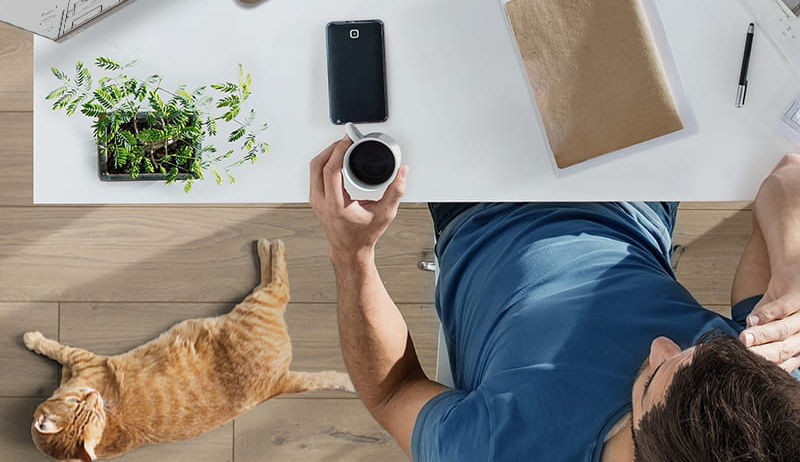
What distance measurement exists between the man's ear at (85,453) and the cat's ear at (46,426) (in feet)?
0.21

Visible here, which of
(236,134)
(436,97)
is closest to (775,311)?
(436,97)

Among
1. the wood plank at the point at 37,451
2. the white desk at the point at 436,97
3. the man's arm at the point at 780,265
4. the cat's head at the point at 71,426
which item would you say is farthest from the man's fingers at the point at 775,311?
the cat's head at the point at 71,426

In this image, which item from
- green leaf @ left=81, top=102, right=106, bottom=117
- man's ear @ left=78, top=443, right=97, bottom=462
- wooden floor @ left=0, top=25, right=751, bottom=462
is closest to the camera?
green leaf @ left=81, top=102, right=106, bottom=117

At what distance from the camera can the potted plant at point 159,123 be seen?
3.35ft

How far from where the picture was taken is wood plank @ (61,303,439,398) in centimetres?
173

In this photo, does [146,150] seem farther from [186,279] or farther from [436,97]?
[186,279]

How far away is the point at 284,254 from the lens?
67.4 inches

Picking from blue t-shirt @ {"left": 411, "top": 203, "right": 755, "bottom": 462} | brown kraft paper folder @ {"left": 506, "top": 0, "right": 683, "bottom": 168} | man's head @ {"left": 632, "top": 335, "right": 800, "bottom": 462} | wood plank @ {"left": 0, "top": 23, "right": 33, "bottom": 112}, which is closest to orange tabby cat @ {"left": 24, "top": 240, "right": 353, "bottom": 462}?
wood plank @ {"left": 0, "top": 23, "right": 33, "bottom": 112}

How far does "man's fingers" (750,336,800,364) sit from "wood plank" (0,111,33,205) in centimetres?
149

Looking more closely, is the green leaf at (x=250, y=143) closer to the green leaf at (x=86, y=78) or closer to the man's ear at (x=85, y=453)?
the green leaf at (x=86, y=78)

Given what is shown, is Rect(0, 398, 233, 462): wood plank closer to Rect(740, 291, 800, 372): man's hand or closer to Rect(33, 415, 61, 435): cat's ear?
Rect(33, 415, 61, 435): cat's ear

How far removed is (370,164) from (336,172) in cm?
5

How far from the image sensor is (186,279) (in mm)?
1729

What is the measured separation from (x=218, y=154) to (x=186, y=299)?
74 cm
